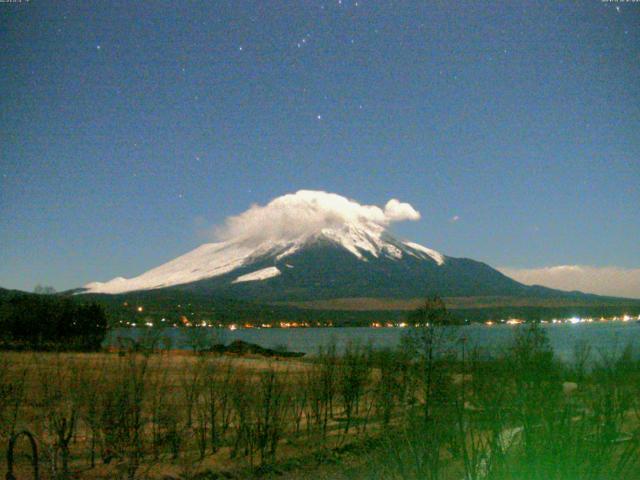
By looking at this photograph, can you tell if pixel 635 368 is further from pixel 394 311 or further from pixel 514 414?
pixel 394 311

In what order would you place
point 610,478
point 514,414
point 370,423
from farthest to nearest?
point 370,423 < point 514,414 < point 610,478

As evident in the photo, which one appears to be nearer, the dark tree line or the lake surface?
the lake surface

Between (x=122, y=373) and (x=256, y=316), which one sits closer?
(x=122, y=373)

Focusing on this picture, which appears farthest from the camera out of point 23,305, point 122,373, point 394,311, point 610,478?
point 394,311

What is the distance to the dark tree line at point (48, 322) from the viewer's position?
43.7 metres

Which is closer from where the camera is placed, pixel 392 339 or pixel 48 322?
pixel 48 322

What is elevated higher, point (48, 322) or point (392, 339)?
point (48, 322)

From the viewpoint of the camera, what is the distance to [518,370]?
21.3 feet

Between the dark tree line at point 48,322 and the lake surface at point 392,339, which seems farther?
the dark tree line at point 48,322

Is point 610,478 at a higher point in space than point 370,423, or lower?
higher

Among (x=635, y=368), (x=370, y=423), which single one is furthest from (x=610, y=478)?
(x=370, y=423)

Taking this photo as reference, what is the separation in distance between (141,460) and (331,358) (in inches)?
339

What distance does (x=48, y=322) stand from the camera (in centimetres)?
4472

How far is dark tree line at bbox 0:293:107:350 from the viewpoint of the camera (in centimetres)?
4369
